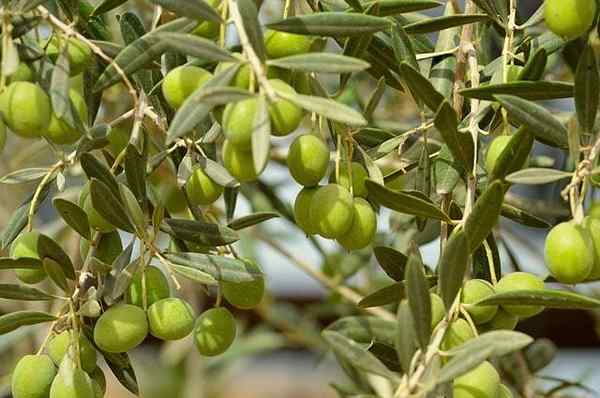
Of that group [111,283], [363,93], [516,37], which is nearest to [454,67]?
[516,37]

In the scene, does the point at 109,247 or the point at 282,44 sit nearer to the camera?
the point at 282,44

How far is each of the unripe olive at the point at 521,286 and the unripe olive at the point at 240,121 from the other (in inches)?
7.6

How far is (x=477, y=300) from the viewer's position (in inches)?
26.2

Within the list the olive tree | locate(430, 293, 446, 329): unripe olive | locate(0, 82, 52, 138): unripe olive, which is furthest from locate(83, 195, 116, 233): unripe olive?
locate(430, 293, 446, 329): unripe olive

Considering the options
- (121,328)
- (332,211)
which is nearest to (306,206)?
(332,211)

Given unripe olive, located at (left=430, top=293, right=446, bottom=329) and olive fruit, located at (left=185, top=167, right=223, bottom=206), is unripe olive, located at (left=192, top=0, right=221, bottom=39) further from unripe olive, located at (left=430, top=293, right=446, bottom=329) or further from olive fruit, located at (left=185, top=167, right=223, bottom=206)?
unripe olive, located at (left=430, top=293, right=446, bottom=329)

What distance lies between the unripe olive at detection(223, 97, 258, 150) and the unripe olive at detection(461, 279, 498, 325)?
0.58ft

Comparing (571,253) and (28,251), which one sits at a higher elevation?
(571,253)

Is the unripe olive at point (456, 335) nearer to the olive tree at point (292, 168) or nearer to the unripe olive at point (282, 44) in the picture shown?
the olive tree at point (292, 168)

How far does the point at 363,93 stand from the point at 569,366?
1624 millimetres

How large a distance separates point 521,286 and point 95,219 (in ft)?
0.94

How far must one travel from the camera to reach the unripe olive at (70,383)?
0.68 metres

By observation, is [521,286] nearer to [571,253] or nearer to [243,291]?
[571,253]

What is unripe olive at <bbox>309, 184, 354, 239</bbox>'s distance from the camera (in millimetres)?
667
